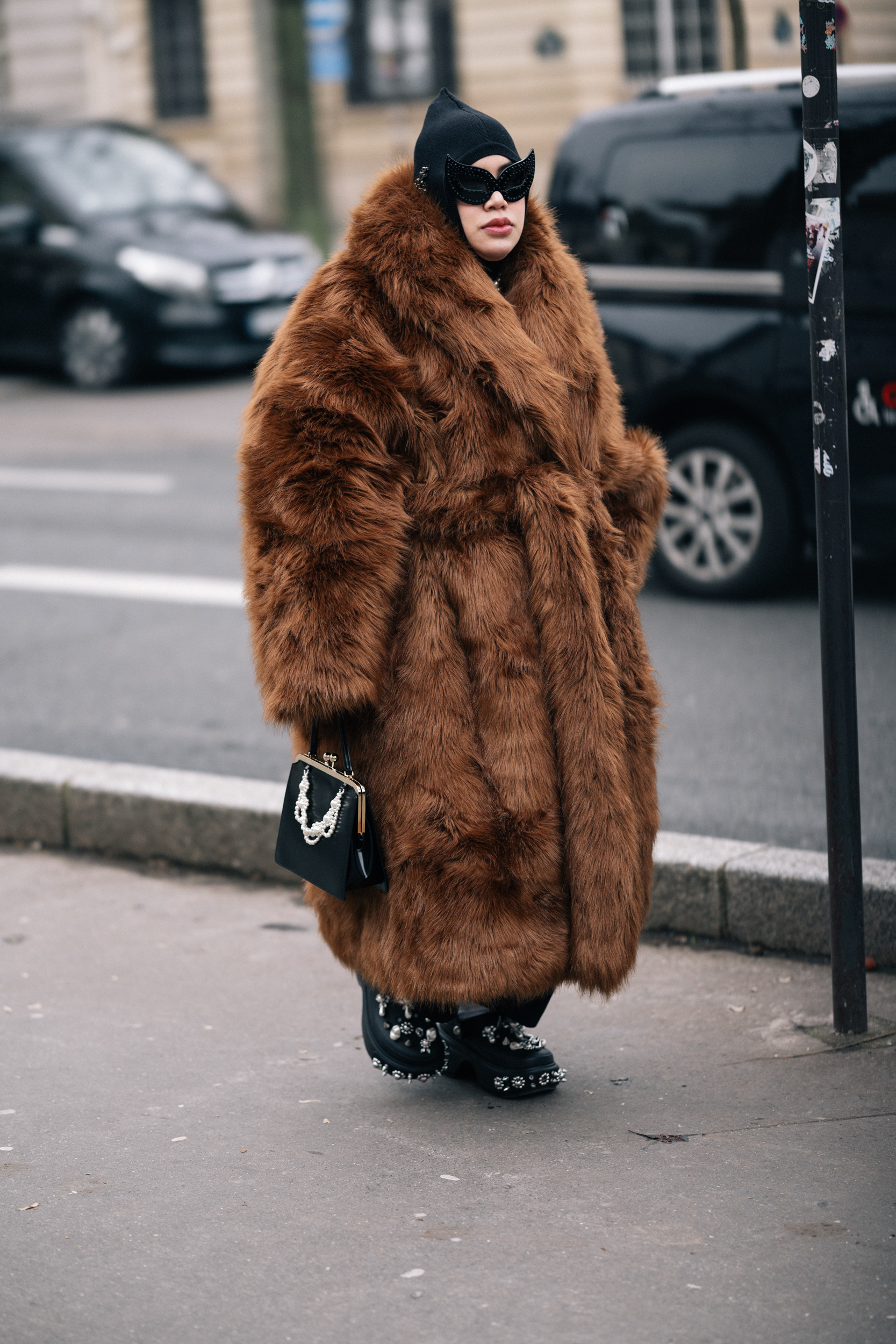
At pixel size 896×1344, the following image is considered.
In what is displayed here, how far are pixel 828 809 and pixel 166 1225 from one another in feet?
5.38

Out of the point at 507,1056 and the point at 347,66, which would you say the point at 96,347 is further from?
the point at 347,66

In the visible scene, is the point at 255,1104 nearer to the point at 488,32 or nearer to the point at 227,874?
the point at 227,874

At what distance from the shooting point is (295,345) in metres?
3.36

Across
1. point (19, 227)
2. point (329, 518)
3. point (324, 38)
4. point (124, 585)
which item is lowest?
point (124, 585)

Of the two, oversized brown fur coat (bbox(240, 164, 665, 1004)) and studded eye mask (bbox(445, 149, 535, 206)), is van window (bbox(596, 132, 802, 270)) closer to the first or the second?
studded eye mask (bbox(445, 149, 535, 206))

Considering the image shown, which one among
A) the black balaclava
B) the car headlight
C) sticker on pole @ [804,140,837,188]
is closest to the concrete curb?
sticker on pole @ [804,140,837,188]

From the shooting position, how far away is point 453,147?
3.37 metres

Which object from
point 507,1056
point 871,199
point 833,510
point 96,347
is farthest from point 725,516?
point 96,347

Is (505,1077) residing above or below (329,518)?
below

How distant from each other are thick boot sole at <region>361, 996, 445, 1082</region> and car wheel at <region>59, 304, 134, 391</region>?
11.5 metres

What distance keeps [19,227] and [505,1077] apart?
40.4 ft

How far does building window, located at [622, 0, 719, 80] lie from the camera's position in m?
25.7

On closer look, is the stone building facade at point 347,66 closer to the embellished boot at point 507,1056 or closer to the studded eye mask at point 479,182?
the studded eye mask at point 479,182

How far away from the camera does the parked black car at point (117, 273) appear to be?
14.2m
